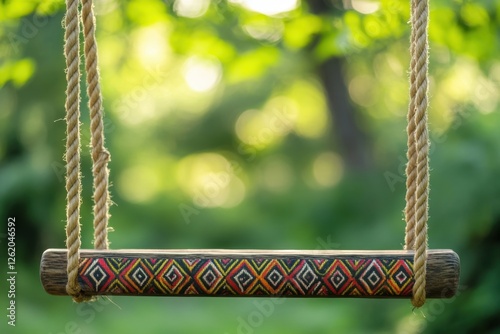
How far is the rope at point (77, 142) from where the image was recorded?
0.85 meters

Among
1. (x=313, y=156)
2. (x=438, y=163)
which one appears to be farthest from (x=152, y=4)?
(x=313, y=156)

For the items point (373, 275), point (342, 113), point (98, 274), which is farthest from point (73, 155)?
point (342, 113)

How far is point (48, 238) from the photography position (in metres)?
3.29

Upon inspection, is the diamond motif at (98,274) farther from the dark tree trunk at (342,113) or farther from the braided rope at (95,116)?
the dark tree trunk at (342,113)

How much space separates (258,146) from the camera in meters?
6.98

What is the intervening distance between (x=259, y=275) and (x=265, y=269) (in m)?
0.01

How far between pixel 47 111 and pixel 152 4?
1881 mm

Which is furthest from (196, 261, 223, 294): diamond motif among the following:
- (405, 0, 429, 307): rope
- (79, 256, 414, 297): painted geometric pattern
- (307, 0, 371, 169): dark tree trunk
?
(307, 0, 371, 169): dark tree trunk

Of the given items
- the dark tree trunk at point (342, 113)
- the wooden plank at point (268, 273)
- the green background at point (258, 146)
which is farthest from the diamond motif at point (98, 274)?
the dark tree trunk at point (342, 113)

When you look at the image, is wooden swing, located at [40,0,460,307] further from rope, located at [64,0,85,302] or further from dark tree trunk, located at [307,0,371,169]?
dark tree trunk, located at [307,0,371,169]

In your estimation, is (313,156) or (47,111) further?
(313,156)

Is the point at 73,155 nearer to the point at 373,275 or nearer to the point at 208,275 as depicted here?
the point at 208,275

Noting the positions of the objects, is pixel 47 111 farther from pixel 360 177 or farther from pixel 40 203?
pixel 360 177

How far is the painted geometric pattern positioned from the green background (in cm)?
39
